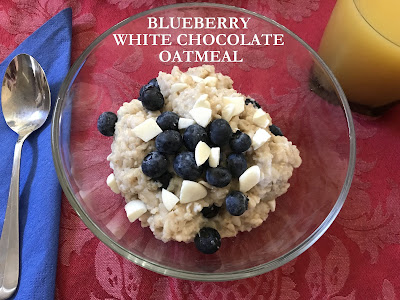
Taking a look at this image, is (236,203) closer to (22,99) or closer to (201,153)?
(201,153)

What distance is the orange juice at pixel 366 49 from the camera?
123cm

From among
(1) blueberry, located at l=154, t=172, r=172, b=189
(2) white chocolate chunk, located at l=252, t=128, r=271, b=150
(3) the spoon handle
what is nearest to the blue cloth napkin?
(3) the spoon handle

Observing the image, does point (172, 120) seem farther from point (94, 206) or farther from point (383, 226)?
point (383, 226)

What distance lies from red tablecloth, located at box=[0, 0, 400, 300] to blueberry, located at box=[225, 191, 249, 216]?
0.94 feet

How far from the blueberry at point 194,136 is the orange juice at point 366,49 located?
23.7 inches

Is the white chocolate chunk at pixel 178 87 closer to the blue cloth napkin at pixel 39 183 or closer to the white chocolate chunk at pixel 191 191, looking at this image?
the white chocolate chunk at pixel 191 191

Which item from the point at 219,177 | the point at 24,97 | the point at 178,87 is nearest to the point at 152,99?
the point at 178,87

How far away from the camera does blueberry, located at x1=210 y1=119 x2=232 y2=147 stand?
3.39 ft

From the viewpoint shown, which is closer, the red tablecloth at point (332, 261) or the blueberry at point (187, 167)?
the blueberry at point (187, 167)

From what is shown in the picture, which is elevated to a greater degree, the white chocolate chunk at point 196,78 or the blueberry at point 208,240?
the white chocolate chunk at point 196,78

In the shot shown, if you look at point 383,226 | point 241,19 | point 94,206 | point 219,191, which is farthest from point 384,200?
point 94,206

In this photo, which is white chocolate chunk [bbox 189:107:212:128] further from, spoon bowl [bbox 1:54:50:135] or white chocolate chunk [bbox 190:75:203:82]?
spoon bowl [bbox 1:54:50:135]

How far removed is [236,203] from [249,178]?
0.08m

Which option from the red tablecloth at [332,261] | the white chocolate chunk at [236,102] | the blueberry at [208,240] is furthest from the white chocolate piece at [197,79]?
the red tablecloth at [332,261]
